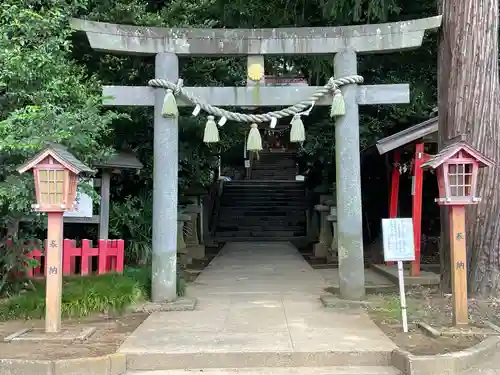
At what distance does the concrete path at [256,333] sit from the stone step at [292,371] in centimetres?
7

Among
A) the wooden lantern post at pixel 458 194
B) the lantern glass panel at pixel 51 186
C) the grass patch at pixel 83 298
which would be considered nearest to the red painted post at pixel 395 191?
the wooden lantern post at pixel 458 194

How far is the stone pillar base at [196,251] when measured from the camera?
48.5 feet

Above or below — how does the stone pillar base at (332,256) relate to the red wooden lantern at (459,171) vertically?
below

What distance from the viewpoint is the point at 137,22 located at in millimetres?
9602

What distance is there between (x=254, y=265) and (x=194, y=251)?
2656mm

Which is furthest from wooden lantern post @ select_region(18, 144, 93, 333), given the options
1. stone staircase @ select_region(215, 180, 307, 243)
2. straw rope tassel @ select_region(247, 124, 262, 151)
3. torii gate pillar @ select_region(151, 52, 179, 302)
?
stone staircase @ select_region(215, 180, 307, 243)

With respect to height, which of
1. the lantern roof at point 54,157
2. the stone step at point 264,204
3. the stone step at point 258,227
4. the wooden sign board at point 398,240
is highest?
the lantern roof at point 54,157

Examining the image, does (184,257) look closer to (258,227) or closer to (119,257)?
(119,257)

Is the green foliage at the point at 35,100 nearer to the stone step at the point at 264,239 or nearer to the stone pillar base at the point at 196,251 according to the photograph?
the stone pillar base at the point at 196,251

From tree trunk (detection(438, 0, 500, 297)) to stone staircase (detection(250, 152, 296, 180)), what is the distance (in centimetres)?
2187

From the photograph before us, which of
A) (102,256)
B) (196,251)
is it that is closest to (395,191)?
(196,251)

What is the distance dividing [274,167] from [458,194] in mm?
26398

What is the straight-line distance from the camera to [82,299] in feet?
23.7

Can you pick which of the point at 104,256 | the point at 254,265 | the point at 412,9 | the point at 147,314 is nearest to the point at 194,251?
the point at 254,265
